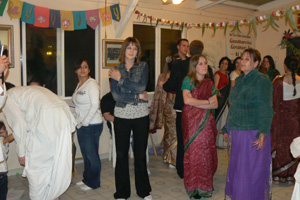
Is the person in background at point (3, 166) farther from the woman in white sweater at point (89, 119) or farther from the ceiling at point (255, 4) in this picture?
the ceiling at point (255, 4)

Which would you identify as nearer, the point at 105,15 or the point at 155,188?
the point at 155,188

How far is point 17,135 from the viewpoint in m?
2.56

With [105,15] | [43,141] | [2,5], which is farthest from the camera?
[105,15]

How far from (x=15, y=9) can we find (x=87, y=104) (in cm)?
157

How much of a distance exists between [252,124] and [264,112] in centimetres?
16

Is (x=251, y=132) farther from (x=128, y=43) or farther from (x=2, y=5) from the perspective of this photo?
(x=2, y=5)

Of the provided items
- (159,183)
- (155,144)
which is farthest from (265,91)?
(155,144)

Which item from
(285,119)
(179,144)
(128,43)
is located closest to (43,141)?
(128,43)

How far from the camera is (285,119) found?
3854 millimetres

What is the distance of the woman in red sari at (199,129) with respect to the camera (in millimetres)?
3209

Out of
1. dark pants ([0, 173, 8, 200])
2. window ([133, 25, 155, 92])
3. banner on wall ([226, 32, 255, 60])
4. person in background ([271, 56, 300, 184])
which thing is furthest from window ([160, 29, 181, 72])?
dark pants ([0, 173, 8, 200])

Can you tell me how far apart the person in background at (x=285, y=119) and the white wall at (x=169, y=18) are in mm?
2179

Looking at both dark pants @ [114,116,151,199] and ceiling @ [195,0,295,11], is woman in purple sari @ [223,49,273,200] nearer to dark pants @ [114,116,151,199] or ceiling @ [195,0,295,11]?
dark pants @ [114,116,151,199]

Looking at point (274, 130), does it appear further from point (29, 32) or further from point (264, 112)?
point (29, 32)
